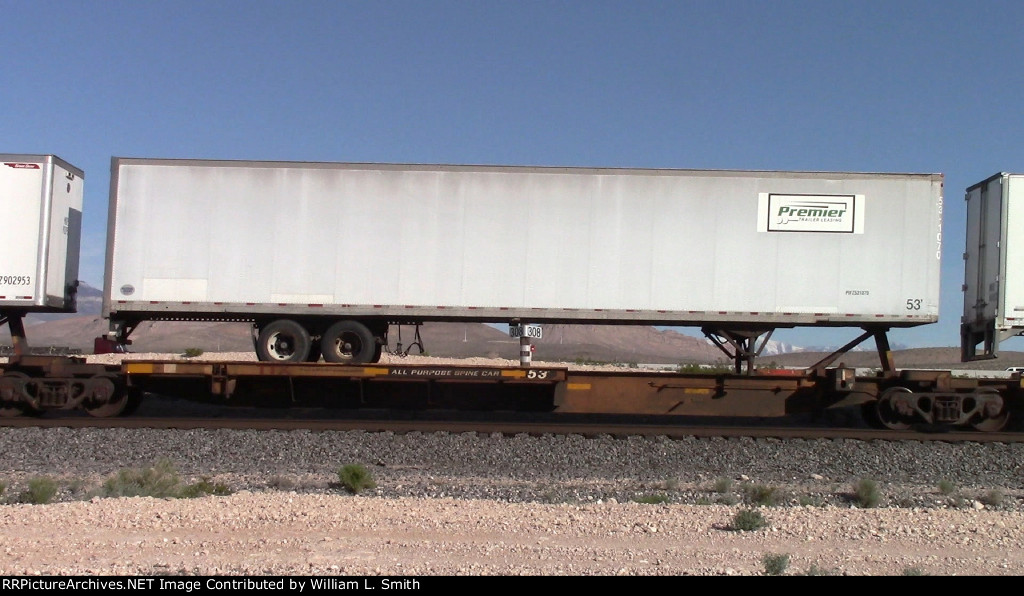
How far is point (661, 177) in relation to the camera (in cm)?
1298

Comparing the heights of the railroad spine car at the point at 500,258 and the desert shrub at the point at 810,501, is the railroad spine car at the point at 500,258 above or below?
above

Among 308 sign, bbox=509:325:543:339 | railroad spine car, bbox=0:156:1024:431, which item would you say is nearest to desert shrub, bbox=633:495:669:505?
railroad spine car, bbox=0:156:1024:431

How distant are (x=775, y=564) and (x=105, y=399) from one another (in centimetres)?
1062

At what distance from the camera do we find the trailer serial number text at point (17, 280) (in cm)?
1268

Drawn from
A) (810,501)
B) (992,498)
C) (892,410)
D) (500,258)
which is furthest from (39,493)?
(892,410)

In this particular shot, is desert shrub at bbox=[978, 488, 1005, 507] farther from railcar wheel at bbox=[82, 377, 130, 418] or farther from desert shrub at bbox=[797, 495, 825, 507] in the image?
railcar wheel at bbox=[82, 377, 130, 418]

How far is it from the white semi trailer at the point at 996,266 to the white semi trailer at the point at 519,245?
739 mm

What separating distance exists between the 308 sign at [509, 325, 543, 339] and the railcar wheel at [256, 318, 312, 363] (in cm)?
325

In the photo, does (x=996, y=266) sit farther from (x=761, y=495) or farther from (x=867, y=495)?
(x=761, y=495)

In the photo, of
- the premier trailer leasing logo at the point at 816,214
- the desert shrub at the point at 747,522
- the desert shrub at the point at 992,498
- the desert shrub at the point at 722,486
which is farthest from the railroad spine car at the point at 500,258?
the desert shrub at the point at 747,522

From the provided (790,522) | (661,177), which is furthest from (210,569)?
(661,177)

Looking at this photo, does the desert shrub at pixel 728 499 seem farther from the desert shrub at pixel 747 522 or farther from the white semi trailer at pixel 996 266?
the white semi trailer at pixel 996 266
